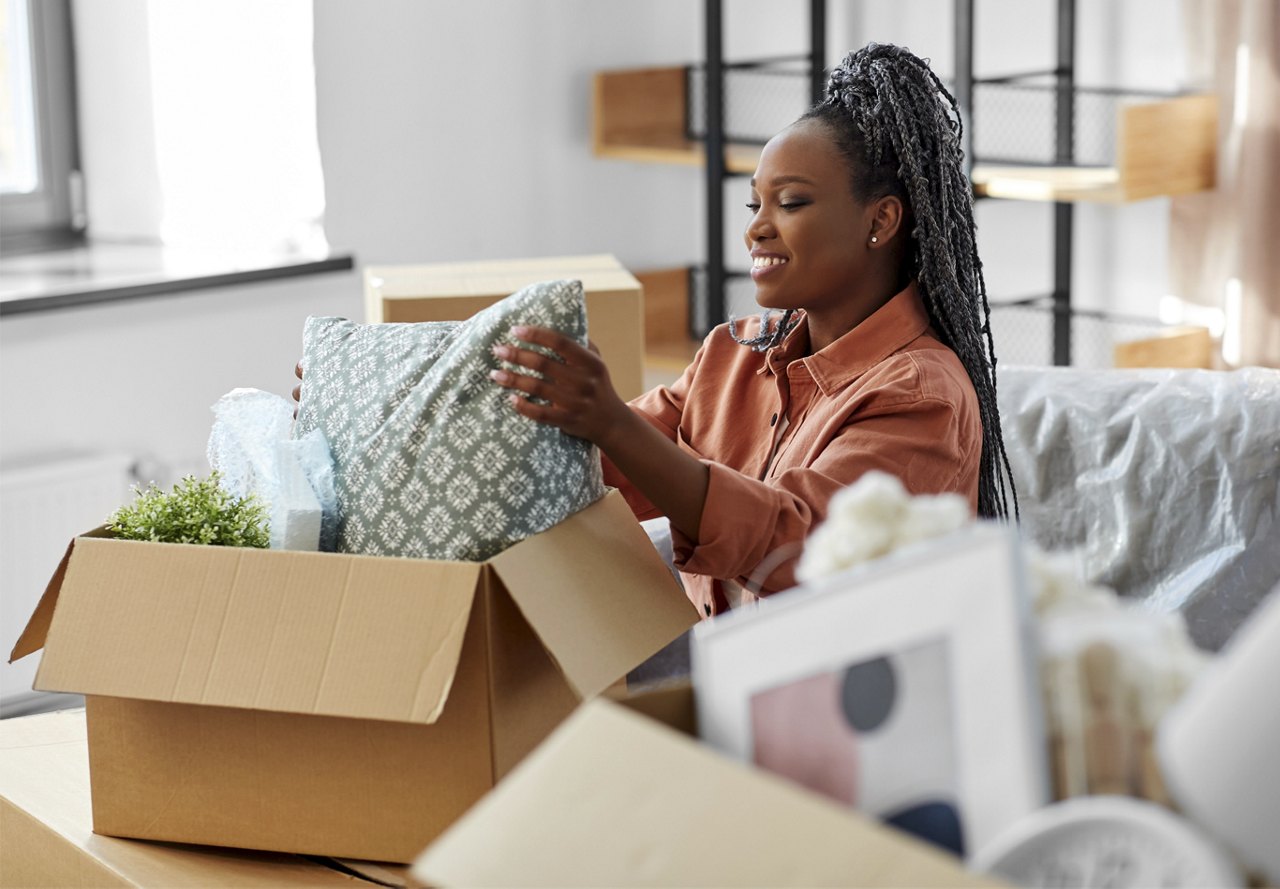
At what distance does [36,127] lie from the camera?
3.07 m

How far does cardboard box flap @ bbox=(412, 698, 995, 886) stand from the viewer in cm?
65

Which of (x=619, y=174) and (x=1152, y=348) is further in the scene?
(x=619, y=174)

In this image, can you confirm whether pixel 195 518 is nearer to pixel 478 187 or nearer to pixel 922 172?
pixel 922 172

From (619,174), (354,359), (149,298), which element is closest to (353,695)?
(354,359)

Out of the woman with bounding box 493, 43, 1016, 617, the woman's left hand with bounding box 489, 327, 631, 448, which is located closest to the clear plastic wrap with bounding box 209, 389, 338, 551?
the woman's left hand with bounding box 489, 327, 631, 448

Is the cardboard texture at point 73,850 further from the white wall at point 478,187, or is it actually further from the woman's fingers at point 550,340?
the white wall at point 478,187

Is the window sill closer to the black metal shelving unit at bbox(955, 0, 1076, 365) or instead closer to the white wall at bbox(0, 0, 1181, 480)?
the white wall at bbox(0, 0, 1181, 480)

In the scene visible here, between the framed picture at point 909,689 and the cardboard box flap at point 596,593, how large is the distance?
9.9 inches

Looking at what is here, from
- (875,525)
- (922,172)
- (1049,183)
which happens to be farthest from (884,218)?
(1049,183)

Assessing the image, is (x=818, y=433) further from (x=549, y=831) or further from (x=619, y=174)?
(x=619, y=174)

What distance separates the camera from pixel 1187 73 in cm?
283

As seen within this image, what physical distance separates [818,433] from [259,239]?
6.59 feet

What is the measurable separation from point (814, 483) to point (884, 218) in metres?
0.31

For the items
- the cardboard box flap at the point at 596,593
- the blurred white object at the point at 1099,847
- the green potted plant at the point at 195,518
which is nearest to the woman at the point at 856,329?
the cardboard box flap at the point at 596,593
